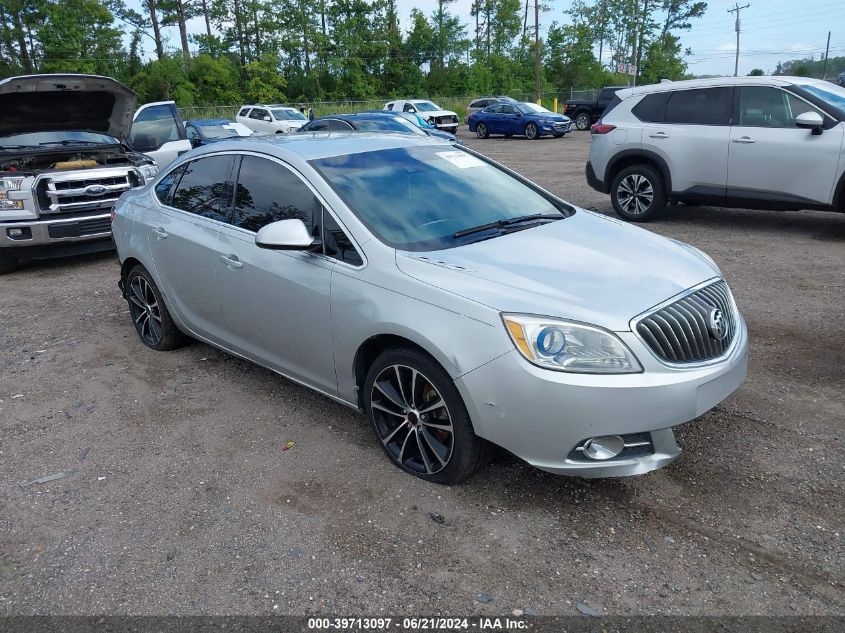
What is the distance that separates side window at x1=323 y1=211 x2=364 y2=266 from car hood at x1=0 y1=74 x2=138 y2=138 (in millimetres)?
5701

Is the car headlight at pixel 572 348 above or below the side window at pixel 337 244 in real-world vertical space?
below

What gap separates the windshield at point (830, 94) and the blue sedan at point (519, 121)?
2026 cm

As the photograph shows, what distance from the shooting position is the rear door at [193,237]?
4660 millimetres

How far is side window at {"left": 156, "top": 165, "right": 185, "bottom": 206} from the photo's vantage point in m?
5.20

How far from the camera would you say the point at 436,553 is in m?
3.08

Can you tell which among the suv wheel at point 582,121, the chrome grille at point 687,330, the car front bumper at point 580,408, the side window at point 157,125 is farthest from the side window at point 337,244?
the suv wheel at point 582,121

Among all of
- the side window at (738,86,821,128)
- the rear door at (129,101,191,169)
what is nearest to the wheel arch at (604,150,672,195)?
the side window at (738,86,821,128)

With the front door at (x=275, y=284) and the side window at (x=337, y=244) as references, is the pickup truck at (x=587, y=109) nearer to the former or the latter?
the front door at (x=275, y=284)

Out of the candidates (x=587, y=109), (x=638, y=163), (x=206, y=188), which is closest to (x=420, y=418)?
(x=206, y=188)

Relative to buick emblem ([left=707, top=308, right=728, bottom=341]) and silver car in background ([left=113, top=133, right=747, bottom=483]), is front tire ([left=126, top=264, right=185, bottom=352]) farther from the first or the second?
buick emblem ([left=707, top=308, right=728, bottom=341])

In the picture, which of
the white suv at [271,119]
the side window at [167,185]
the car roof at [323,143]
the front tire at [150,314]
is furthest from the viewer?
the white suv at [271,119]

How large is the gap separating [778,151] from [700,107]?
1.25 metres

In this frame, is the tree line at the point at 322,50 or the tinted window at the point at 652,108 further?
the tree line at the point at 322,50

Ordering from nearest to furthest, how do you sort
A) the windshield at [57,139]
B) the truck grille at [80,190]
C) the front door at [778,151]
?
1. the front door at [778,151]
2. the truck grille at [80,190]
3. the windshield at [57,139]
